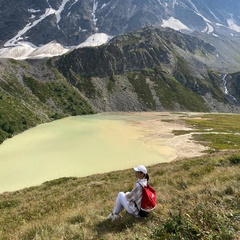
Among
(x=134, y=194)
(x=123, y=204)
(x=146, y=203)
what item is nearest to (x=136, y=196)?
(x=134, y=194)

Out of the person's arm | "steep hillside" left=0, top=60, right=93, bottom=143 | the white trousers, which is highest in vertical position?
the person's arm

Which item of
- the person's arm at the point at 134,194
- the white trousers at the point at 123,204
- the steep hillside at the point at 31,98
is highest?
the person's arm at the point at 134,194

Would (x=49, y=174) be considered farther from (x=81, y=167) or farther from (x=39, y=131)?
(x=39, y=131)

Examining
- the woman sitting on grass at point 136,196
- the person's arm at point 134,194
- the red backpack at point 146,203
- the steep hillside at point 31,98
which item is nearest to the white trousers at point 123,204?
the woman sitting on grass at point 136,196

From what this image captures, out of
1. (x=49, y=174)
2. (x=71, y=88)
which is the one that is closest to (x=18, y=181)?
(x=49, y=174)

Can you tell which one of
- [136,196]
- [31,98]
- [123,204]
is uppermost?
[136,196]

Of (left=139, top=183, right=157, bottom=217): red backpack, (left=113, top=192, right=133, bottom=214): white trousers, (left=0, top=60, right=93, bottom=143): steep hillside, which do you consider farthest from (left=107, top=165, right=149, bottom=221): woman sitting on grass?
(left=0, top=60, right=93, bottom=143): steep hillside

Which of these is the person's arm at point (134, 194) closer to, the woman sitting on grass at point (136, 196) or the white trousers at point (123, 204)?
the woman sitting on grass at point (136, 196)

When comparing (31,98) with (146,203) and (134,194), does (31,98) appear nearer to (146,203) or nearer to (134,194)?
(134,194)

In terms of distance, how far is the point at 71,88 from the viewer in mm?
196750

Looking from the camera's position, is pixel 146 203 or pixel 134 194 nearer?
pixel 146 203

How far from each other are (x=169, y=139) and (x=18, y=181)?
2278 inches

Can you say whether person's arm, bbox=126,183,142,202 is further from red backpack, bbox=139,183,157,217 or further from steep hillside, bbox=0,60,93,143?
steep hillside, bbox=0,60,93,143

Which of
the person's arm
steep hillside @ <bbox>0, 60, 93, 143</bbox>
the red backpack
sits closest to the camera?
the red backpack
